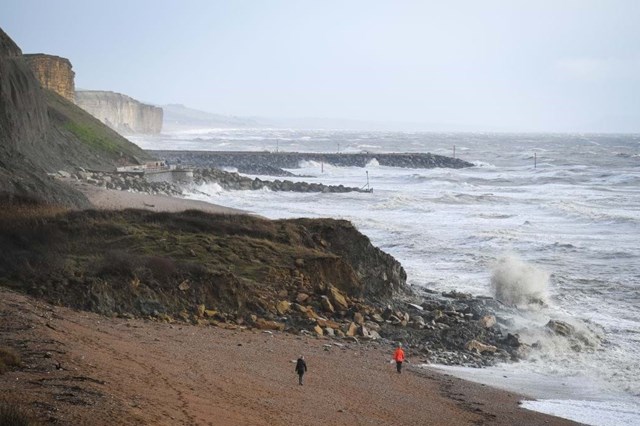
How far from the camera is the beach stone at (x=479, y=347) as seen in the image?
725 inches

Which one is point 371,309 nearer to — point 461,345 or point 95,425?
point 461,345

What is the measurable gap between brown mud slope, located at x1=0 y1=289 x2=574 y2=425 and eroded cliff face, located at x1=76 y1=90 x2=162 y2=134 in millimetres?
113435

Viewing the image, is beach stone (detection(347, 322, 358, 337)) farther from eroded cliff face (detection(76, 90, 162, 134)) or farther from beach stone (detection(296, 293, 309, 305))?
eroded cliff face (detection(76, 90, 162, 134))

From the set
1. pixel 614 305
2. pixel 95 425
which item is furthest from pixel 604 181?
pixel 95 425

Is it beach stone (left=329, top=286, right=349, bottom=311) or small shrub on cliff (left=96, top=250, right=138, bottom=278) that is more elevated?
small shrub on cliff (left=96, top=250, right=138, bottom=278)

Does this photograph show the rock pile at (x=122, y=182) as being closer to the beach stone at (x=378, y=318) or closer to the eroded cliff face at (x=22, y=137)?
the eroded cliff face at (x=22, y=137)

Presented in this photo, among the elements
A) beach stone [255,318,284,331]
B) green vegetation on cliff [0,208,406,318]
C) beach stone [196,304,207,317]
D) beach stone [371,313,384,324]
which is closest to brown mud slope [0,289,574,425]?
beach stone [255,318,284,331]

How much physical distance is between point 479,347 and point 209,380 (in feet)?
25.9

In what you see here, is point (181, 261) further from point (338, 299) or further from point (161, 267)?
point (338, 299)

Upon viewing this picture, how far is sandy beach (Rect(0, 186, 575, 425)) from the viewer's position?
9797 mm

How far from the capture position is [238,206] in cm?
4694

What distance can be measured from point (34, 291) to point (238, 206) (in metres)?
30.1

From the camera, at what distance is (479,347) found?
1850 cm

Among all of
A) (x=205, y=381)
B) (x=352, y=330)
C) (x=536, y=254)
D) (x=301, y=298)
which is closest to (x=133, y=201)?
(x=536, y=254)
